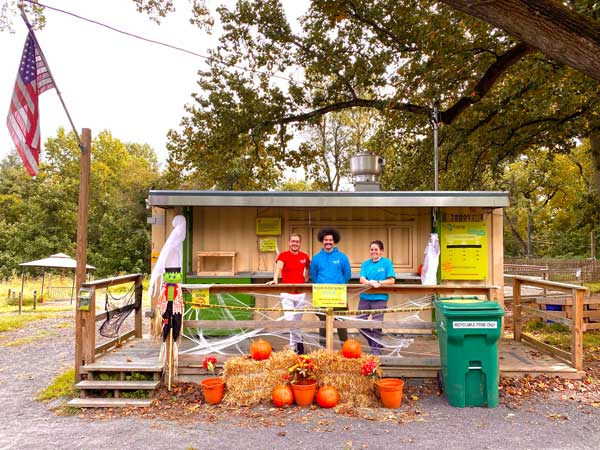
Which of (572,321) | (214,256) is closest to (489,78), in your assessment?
(572,321)

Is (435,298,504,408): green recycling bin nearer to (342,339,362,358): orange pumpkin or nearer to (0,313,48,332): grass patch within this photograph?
(342,339,362,358): orange pumpkin

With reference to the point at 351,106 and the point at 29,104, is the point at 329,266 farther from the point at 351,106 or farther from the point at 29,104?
the point at 351,106

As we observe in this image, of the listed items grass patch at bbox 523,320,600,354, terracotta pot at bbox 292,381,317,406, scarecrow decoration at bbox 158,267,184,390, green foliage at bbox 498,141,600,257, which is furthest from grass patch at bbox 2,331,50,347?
green foliage at bbox 498,141,600,257

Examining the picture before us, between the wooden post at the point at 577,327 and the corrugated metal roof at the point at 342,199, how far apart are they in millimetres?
1647

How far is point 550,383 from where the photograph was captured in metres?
5.88

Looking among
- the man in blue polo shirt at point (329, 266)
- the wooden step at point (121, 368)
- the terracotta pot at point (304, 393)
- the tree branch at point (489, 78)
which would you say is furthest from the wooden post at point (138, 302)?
the tree branch at point (489, 78)

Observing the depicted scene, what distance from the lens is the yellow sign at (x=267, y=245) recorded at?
7797mm

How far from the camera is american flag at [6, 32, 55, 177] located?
242 inches

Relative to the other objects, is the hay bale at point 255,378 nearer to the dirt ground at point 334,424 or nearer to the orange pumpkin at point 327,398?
the dirt ground at point 334,424

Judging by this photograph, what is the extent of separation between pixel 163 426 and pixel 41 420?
138 centimetres

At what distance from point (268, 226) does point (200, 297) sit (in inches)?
81.3

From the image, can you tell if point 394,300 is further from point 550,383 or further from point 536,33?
point 536,33

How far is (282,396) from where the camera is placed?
5.31 metres

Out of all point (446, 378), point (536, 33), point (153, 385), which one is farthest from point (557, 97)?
point (153, 385)
